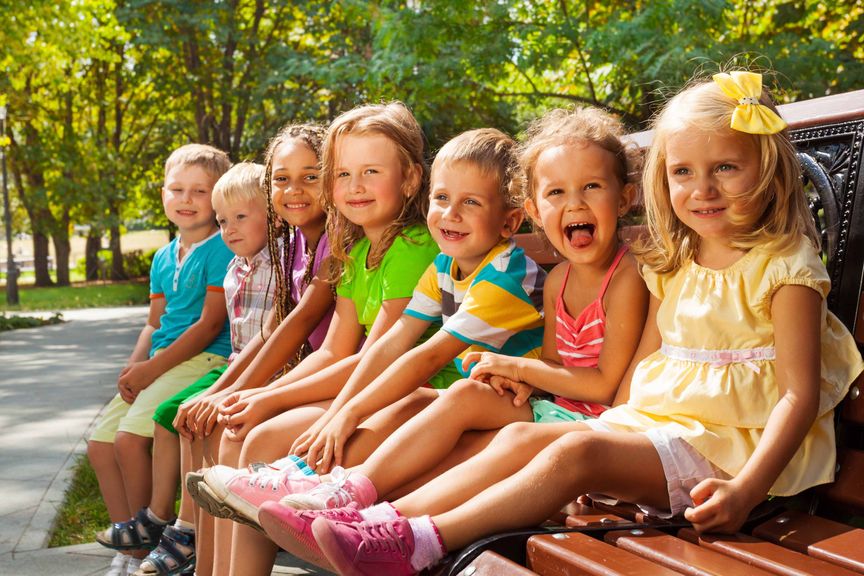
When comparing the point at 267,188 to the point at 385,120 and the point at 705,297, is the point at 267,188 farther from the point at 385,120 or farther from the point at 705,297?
the point at 705,297

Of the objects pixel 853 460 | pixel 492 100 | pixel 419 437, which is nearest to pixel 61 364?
pixel 492 100

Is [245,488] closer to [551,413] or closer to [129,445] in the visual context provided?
[551,413]

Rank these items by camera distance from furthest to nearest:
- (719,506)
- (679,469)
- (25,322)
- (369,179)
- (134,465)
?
(25,322)
(134,465)
(369,179)
(679,469)
(719,506)

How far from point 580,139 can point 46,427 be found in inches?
200

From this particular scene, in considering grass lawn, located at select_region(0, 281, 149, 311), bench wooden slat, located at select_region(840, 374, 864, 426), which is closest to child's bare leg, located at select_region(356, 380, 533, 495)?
bench wooden slat, located at select_region(840, 374, 864, 426)

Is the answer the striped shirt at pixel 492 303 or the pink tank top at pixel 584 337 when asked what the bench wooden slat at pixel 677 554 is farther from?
the striped shirt at pixel 492 303

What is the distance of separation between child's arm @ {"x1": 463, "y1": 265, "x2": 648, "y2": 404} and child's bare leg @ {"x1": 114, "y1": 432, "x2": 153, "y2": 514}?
5.86ft

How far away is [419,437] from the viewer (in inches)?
90.8

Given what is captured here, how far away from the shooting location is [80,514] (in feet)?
14.6

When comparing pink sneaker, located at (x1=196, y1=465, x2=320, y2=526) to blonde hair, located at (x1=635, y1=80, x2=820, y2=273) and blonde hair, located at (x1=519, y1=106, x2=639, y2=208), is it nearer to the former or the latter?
blonde hair, located at (x1=519, y1=106, x2=639, y2=208)

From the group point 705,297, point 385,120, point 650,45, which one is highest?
point 650,45

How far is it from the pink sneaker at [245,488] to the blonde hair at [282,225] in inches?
50.7

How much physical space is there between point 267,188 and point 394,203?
73cm

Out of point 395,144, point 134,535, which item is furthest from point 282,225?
point 134,535
